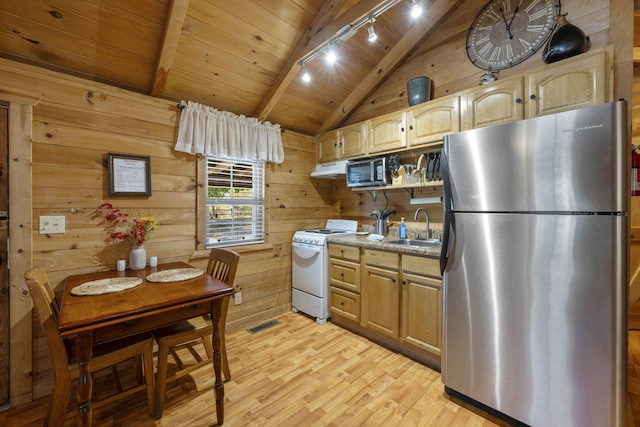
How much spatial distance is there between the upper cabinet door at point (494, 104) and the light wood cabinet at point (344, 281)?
1.50 metres

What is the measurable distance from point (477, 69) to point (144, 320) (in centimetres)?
321

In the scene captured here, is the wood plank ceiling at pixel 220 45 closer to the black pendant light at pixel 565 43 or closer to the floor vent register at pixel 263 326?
the black pendant light at pixel 565 43

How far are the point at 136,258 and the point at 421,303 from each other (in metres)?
2.26

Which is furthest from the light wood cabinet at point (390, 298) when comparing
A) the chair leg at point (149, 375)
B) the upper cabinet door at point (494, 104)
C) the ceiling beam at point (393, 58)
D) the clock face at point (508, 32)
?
the clock face at point (508, 32)

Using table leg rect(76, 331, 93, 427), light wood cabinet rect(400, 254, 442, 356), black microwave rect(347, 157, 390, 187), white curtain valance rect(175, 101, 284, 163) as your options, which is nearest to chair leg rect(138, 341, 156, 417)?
table leg rect(76, 331, 93, 427)

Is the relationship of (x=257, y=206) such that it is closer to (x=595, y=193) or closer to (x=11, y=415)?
(x=11, y=415)

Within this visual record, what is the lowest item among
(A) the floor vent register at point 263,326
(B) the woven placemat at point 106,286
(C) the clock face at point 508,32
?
(A) the floor vent register at point 263,326

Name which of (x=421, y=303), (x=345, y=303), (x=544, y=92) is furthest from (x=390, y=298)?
(x=544, y=92)

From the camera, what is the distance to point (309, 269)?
314 centimetres

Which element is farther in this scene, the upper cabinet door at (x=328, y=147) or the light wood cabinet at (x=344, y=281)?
the upper cabinet door at (x=328, y=147)

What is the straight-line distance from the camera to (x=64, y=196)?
201 cm

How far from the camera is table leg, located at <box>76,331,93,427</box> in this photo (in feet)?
4.18

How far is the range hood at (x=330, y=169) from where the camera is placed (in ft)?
10.6

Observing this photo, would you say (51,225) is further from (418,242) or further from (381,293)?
(418,242)
